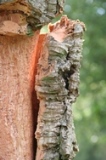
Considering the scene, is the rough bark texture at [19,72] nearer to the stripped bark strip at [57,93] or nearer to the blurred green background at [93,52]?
the stripped bark strip at [57,93]

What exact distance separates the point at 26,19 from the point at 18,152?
40 cm

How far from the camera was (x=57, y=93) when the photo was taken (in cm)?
185

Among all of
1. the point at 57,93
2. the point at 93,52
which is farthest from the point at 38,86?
the point at 93,52

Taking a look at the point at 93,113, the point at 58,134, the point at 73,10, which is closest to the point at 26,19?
the point at 58,134

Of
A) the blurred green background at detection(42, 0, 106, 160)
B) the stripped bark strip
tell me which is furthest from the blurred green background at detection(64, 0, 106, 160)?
the stripped bark strip

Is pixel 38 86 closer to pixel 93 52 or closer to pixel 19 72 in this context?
pixel 19 72

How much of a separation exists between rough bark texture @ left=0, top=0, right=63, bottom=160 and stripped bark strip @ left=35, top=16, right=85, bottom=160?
0.05 metres

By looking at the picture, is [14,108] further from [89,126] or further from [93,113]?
[89,126]

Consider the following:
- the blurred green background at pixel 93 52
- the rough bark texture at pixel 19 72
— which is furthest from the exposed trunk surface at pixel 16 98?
the blurred green background at pixel 93 52

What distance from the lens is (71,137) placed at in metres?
1.90

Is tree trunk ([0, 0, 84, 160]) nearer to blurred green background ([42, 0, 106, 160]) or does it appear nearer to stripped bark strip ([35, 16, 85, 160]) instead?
stripped bark strip ([35, 16, 85, 160])

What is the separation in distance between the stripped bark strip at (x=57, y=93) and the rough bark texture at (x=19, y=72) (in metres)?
0.05

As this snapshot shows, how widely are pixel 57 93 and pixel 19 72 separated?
14cm

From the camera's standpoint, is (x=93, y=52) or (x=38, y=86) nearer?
(x=38, y=86)
